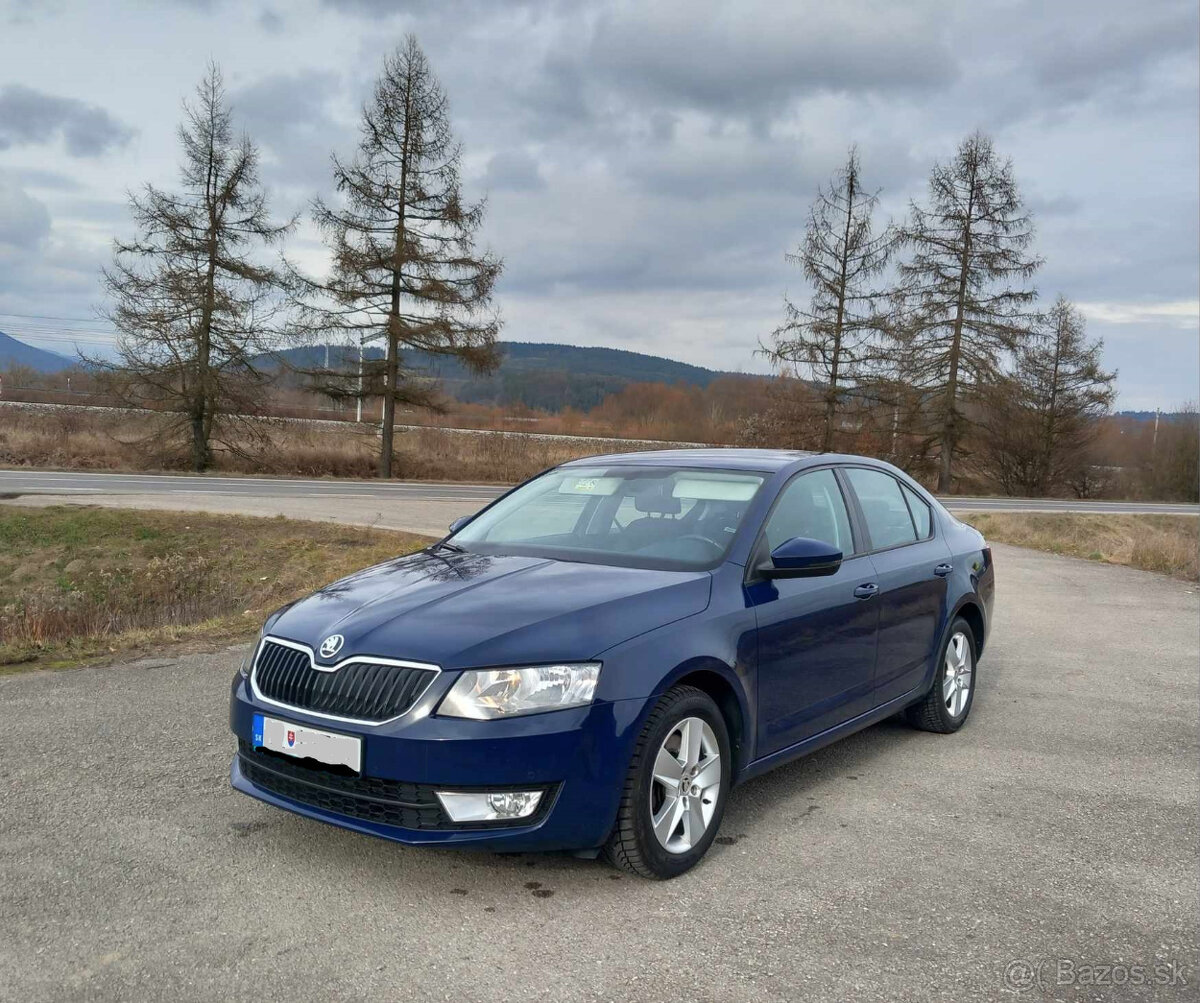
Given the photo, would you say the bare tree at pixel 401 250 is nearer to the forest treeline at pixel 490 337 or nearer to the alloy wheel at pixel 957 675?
the forest treeline at pixel 490 337

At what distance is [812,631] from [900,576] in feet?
3.30

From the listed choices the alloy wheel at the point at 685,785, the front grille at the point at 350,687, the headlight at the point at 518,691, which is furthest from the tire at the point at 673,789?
the front grille at the point at 350,687

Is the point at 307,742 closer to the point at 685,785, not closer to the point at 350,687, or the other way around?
the point at 350,687

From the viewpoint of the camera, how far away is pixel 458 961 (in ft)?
10.1

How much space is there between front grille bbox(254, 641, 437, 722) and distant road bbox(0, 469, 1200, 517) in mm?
15077

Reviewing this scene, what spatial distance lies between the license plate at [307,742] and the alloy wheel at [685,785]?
40.4 inches

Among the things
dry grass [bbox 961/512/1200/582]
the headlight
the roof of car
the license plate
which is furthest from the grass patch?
dry grass [bbox 961/512/1200/582]

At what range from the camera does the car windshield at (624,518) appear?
14.3 ft

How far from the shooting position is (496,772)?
331 centimetres

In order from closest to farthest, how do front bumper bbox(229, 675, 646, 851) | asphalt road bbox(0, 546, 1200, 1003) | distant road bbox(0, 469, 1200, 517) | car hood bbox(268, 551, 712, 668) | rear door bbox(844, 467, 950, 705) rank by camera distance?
asphalt road bbox(0, 546, 1200, 1003)
front bumper bbox(229, 675, 646, 851)
car hood bbox(268, 551, 712, 668)
rear door bbox(844, 467, 950, 705)
distant road bbox(0, 469, 1200, 517)

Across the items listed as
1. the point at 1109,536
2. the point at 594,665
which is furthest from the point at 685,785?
the point at 1109,536

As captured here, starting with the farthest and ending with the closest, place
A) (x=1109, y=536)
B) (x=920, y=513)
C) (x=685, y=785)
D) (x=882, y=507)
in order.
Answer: (x=1109, y=536), (x=920, y=513), (x=882, y=507), (x=685, y=785)

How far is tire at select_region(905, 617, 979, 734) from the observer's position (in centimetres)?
566

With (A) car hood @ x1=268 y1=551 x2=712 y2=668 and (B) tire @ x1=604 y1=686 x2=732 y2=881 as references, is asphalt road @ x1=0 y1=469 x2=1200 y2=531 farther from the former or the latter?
(B) tire @ x1=604 y1=686 x2=732 y2=881
